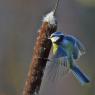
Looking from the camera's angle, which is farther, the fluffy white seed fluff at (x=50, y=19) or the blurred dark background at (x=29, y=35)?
the blurred dark background at (x=29, y=35)

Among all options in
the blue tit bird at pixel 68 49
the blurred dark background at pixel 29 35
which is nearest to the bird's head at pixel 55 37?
the blue tit bird at pixel 68 49

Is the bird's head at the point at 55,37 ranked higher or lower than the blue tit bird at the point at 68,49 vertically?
higher

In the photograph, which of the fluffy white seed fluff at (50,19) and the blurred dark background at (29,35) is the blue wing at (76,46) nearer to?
the fluffy white seed fluff at (50,19)

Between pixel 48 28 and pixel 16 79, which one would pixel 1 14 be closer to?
pixel 16 79

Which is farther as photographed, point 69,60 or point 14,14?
point 14,14

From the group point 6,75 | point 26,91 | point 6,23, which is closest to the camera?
point 26,91

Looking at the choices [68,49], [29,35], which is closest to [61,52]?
[68,49]

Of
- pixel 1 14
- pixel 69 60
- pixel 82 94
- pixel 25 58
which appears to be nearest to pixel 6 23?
pixel 1 14

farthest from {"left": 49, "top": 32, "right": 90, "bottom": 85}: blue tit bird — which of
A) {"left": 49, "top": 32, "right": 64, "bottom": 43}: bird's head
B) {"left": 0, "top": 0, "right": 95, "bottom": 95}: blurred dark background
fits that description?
{"left": 0, "top": 0, "right": 95, "bottom": 95}: blurred dark background
